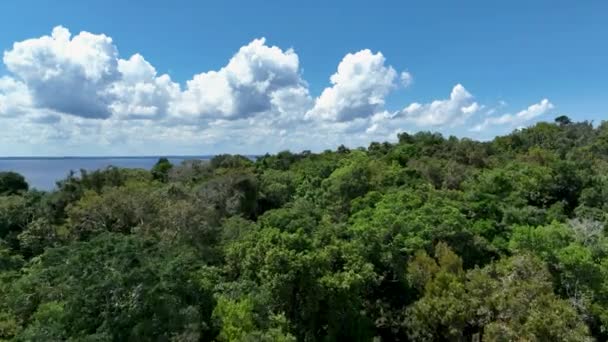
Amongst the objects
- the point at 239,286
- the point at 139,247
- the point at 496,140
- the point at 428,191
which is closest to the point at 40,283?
the point at 139,247

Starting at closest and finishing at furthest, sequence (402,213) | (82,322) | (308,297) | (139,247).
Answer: (82,322) < (139,247) < (308,297) < (402,213)

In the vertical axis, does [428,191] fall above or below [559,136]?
below

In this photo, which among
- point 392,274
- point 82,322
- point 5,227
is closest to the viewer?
point 82,322

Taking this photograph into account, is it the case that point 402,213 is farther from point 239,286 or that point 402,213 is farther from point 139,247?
point 139,247

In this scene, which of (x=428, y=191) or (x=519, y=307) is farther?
(x=428, y=191)

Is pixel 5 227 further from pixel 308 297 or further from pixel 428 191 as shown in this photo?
pixel 428 191

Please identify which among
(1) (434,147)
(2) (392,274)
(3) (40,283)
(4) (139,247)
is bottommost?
(2) (392,274)

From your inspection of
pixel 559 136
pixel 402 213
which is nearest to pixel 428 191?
pixel 402 213
